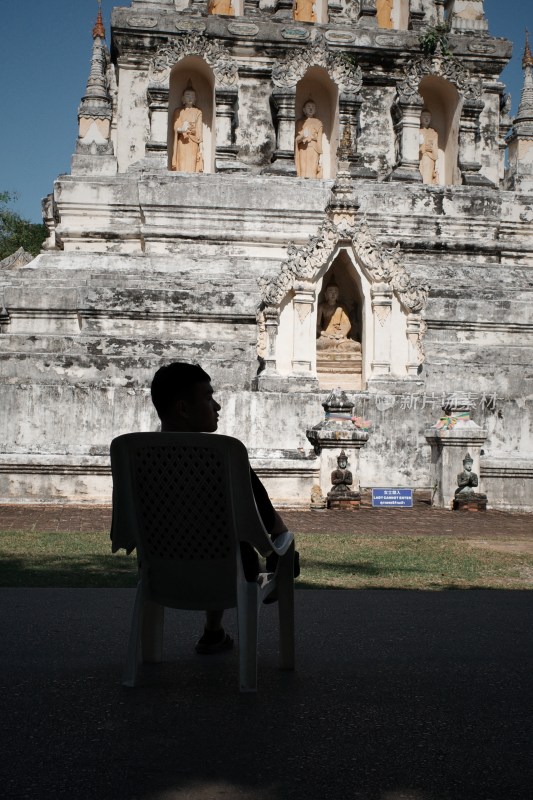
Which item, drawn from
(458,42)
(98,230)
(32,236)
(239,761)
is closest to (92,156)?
(98,230)

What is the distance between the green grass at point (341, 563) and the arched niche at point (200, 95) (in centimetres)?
1430

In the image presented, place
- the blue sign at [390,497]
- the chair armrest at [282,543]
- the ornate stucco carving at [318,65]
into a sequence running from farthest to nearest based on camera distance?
the ornate stucco carving at [318,65]
the blue sign at [390,497]
the chair armrest at [282,543]

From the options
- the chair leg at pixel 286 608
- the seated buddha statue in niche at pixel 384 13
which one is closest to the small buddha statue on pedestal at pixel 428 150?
the seated buddha statue in niche at pixel 384 13

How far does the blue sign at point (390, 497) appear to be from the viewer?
14383mm

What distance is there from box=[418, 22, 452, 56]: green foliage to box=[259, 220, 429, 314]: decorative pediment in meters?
7.80

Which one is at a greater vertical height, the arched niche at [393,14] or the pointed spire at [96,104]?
the arched niche at [393,14]

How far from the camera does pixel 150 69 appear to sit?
879 inches

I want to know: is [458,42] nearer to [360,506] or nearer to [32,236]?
[360,506]

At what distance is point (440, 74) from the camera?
23.4 meters

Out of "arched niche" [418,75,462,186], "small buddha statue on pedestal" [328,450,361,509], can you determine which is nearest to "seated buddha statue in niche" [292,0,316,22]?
"arched niche" [418,75,462,186]

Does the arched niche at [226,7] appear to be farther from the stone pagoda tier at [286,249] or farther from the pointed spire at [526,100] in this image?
the pointed spire at [526,100]

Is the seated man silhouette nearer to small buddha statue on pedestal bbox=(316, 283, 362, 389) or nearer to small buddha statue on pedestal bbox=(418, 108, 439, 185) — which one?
small buddha statue on pedestal bbox=(316, 283, 362, 389)

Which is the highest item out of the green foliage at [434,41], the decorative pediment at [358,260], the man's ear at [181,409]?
the green foliage at [434,41]

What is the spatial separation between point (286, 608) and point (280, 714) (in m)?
0.70
